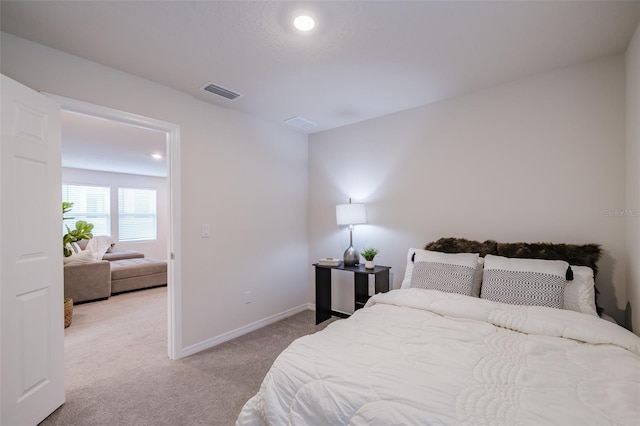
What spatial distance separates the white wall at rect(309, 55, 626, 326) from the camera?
214 centimetres

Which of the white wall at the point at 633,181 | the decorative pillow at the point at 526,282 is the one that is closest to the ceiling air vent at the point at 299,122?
the decorative pillow at the point at 526,282

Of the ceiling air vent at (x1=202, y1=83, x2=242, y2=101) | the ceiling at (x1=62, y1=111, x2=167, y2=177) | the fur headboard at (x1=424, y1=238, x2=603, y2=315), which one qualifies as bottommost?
the fur headboard at (x1=424, y1=238, x2=603, y2=315)

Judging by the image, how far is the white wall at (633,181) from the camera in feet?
5.76

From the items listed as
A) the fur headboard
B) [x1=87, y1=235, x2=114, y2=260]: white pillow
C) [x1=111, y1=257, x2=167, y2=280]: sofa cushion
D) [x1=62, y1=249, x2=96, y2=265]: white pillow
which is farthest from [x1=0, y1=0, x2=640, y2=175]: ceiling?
[x1=87, y1=235, x2=114, y2=260]: white pillow

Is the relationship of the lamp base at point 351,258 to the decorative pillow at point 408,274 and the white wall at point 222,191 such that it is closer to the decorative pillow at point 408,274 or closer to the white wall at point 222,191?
the decorative pillow at point 408,274

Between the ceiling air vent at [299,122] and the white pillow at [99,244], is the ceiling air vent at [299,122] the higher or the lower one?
the higher one

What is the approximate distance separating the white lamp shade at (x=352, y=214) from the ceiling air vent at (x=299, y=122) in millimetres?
1144

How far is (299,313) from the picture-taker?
151 inches

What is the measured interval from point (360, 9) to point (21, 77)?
2.22 m

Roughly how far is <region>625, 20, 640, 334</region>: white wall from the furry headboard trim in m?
0.20

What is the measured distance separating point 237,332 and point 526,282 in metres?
2.71

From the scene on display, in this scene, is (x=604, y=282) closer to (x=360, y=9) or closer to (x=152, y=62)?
(x=360, y=9)

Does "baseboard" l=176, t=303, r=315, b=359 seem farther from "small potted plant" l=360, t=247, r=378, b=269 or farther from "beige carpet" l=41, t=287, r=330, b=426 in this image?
"small potted plant" l=360, t=247, r=378, b=269

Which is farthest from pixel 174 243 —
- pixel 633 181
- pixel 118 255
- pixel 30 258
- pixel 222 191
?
pixel 118 255
